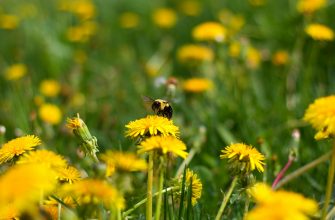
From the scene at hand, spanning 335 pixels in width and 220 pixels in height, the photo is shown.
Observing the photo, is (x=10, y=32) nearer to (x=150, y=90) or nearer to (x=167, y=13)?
(x=167, y=13)

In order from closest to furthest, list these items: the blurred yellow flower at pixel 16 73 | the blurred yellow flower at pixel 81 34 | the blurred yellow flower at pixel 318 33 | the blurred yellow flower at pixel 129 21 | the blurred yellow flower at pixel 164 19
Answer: the blurred yellow flower at pixel 318 33, the blurred yellow flower at pixel 16 73, the blurred yellow flower at pixel 81 34, the blurred yellow flower at pixel 164 19, the blurred yellow flower at pixel 129 21

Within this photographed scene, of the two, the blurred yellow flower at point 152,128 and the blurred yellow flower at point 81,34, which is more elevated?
the blurred yellow flower at point 81,34

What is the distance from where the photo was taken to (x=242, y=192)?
1189 mm

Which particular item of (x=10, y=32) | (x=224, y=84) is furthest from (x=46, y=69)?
(x=224, y=84)

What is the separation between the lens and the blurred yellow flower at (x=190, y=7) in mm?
3713

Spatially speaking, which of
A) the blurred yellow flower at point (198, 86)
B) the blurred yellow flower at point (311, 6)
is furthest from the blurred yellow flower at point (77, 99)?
the blurred yellow flower at point (311, 6)

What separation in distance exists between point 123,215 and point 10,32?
265 cm

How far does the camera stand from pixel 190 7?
375cm

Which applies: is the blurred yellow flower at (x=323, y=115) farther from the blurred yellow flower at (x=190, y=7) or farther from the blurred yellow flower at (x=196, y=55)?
the blurred yellow flower at (x=190, y=7)

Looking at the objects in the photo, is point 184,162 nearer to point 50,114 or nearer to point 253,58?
point 50,114

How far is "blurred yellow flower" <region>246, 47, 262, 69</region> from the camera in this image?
2.62 meters

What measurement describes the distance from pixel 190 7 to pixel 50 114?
163cm

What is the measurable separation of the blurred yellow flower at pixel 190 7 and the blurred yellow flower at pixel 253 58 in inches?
37.3

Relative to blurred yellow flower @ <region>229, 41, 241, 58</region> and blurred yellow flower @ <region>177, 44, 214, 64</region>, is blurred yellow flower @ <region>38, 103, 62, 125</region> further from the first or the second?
blurred yellow flower @ <region>229, 41, 241, 58</region>
